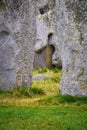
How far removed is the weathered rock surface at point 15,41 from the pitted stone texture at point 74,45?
8.06ft

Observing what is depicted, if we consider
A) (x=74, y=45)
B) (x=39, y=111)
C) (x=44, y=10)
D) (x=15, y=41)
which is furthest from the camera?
(x=44, y=10)

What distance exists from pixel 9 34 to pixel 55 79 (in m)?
4.75

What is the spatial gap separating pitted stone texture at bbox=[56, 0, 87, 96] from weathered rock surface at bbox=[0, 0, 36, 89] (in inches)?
96.7

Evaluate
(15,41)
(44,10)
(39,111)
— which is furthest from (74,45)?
(44,10)

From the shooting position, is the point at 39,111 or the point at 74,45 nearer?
the point at 39,111

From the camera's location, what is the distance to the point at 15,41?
1582cm

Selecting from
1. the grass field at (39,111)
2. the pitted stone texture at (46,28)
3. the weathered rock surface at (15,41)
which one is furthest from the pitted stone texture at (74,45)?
the pitted stone texture at (46,28)

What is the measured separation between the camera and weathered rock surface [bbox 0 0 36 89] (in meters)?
15.7

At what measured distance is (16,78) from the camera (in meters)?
15.8

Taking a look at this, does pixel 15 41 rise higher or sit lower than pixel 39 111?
higher

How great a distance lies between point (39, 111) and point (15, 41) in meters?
5.06

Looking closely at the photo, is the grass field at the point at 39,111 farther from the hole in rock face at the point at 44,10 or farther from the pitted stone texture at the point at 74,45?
the hole in rock face at the point at 44,10

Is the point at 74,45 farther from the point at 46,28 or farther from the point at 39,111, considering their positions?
the point at 46,28

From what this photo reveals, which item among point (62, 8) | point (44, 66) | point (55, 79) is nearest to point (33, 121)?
point (62, 8)
